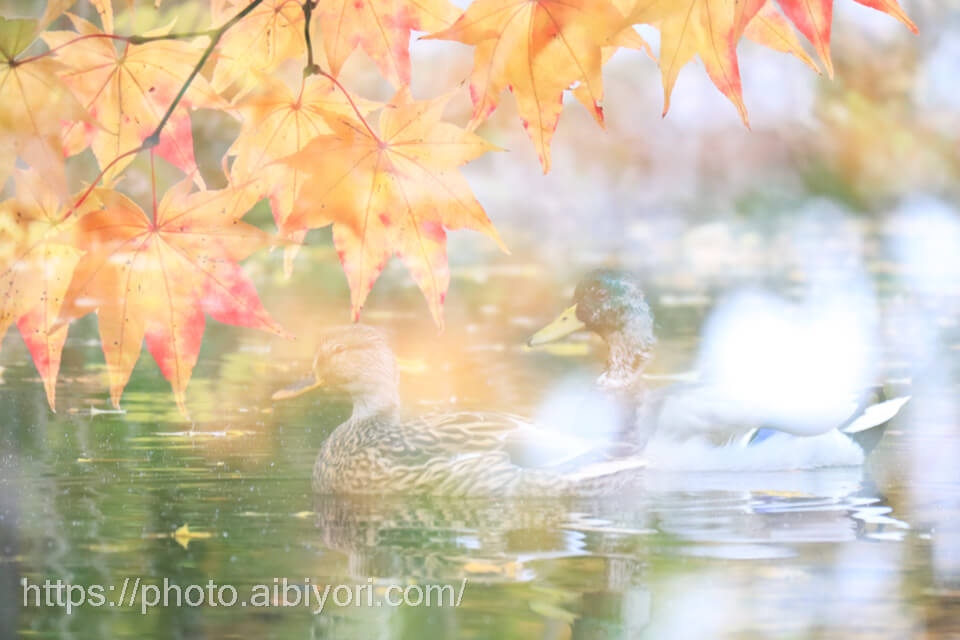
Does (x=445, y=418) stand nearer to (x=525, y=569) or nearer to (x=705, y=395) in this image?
(x=705, y=395)

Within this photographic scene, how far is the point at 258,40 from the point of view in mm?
1278

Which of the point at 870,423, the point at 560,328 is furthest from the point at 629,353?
the point at 870,423

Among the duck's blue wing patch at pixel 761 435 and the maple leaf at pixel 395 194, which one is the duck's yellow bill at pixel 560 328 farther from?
the maple leaf at pixel 395 194

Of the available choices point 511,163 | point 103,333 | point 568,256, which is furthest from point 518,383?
point 511,163

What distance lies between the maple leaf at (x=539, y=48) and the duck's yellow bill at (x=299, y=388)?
6.26 feet

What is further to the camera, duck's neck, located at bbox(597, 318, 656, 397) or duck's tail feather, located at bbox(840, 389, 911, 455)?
duck's neck, located at bbox(597, 318, 656, 397)

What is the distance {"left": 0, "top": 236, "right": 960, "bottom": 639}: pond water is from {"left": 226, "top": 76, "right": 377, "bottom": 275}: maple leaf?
0.63 m

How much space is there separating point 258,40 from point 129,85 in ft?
0.44

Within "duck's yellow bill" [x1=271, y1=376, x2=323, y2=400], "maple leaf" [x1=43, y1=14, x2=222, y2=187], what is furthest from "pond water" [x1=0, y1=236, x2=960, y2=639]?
"maple leaf" [x1=43, y1=14, x2=222, y2=187]

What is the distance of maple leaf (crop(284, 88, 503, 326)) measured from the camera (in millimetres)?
1145

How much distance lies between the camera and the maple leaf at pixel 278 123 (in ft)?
4.10

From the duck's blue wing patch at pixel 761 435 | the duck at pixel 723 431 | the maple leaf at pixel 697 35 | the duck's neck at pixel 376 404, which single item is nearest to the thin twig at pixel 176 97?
the maple leaf at pixel 697 35

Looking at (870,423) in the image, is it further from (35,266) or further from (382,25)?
(35,266)

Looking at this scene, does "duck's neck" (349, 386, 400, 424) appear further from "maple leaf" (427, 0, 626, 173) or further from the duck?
"maple leaf" (427, 0, 626, 173)
